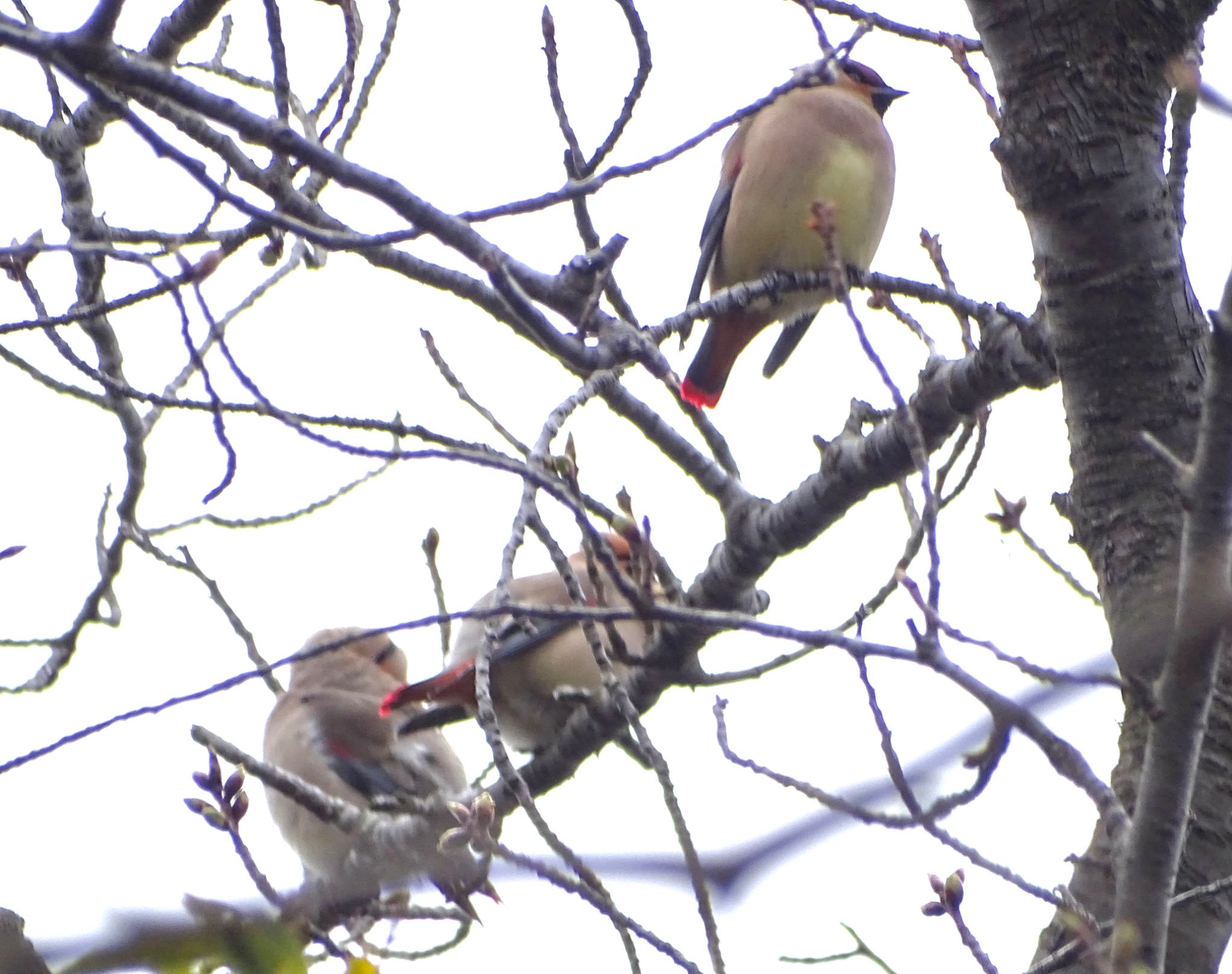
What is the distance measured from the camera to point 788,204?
490 centimetres

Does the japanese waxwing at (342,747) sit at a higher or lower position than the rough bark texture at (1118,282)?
higher

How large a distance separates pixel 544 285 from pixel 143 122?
0.69 m

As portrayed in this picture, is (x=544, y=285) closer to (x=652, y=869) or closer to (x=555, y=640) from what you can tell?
(x=652, y=869)

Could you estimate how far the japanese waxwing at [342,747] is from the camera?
514 centimetres

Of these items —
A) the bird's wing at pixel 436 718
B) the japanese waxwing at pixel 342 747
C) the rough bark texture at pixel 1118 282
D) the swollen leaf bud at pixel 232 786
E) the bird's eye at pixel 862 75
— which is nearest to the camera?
the rough bark texture at pixel 1118 282

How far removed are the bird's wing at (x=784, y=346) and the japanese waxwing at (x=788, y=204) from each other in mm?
281

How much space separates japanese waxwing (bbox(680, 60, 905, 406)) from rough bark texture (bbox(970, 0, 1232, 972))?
7.78ft

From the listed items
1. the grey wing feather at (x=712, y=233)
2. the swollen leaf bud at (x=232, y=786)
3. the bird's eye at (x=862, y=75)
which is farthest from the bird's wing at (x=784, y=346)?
the swollen leaf bud at (x=232, y=786)

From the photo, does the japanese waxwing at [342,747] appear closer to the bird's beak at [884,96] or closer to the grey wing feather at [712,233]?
the grey wing feather at [712,233]

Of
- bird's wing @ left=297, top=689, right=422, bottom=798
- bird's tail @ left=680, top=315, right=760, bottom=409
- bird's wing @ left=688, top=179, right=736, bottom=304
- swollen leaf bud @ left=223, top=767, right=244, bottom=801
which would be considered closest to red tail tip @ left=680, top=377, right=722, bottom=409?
bird's tail @ left=680, top=315, right=760, bottom=409

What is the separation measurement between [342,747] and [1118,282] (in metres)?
4.07

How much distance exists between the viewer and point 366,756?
5.79 meters

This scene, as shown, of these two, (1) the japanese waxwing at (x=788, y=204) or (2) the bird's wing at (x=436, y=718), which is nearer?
(2) the bird's wing at (x=436, y=718)

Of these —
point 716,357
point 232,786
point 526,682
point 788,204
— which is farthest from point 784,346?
point 232,786
